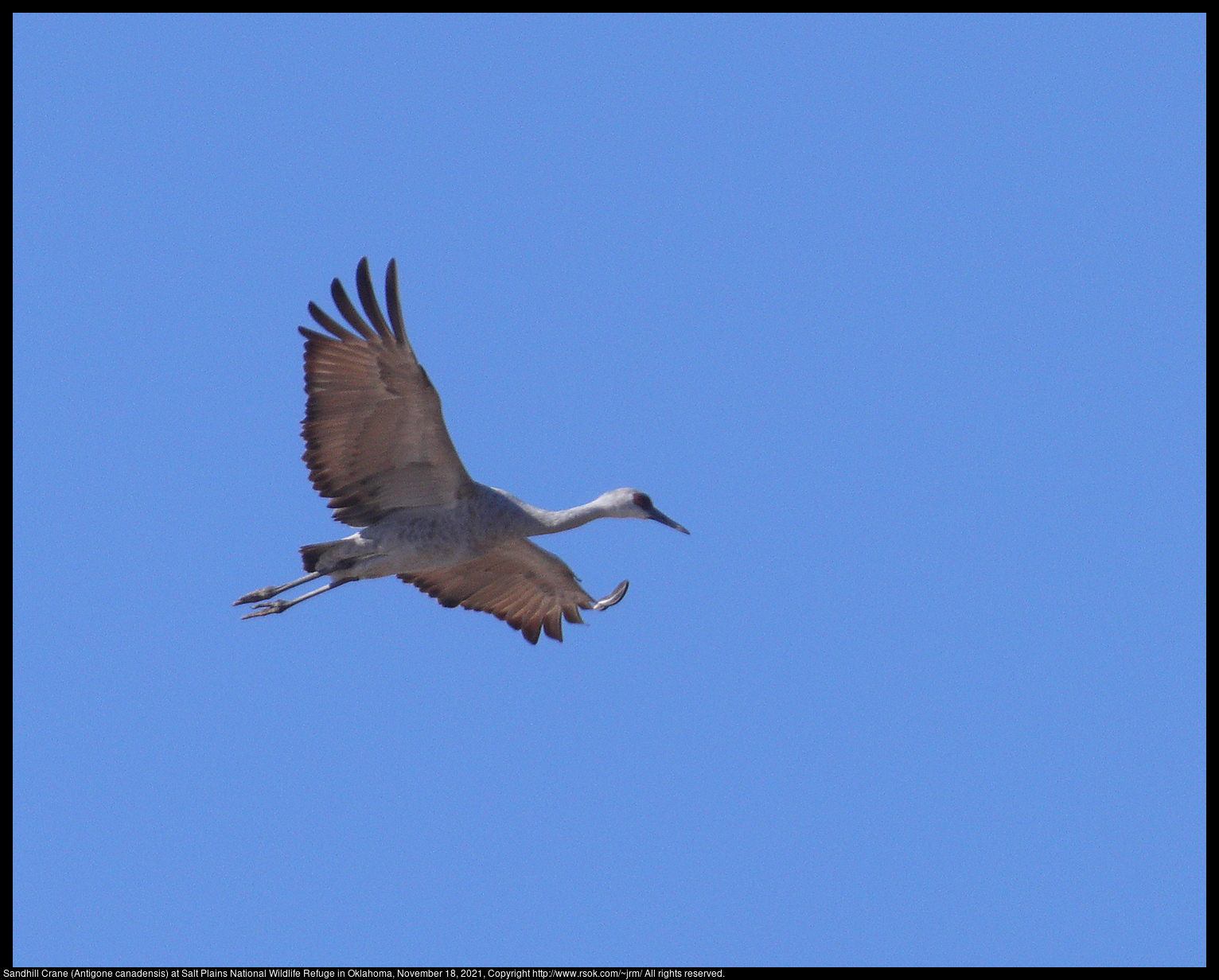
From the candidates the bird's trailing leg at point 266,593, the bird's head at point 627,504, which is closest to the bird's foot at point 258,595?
the bird's trailing leg at point 266,593

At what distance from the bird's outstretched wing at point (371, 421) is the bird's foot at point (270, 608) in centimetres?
106

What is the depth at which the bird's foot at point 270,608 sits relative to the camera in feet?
53.5

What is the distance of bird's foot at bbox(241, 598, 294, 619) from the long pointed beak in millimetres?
3671

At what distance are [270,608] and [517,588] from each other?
294 centimetres

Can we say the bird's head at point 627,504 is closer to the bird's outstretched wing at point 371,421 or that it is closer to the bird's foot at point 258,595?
the bird's outstretched wing at point 371,421

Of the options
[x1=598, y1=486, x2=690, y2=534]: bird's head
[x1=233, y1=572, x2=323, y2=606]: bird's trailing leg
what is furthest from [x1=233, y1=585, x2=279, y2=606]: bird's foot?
[x1=598, y1=486, x2=690, y2=534]: bird's head

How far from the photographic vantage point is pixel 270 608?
643 inches

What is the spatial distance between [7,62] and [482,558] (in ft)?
22.9

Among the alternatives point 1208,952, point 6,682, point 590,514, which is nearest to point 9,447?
point 6,682

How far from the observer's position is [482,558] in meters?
17.7

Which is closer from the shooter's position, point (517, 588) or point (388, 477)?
point (388, 477)

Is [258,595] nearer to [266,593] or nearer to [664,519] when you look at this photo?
[266,593]

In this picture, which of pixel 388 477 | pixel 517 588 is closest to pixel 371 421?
pixel 388 477

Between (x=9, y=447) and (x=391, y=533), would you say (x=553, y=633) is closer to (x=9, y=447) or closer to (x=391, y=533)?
(x=391, y=533)
